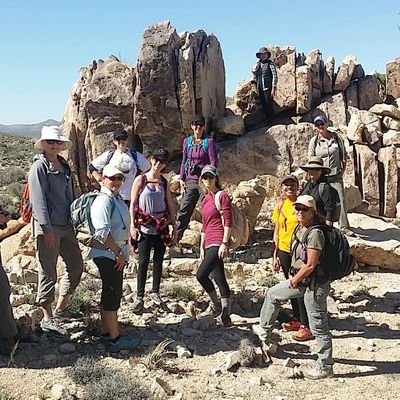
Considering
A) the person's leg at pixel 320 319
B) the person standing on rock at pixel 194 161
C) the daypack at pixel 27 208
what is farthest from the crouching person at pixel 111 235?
the person standing on rock at pixel 194 161

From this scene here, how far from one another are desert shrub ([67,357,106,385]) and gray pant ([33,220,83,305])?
97cm

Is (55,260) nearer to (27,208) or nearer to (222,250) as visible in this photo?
(27,208)

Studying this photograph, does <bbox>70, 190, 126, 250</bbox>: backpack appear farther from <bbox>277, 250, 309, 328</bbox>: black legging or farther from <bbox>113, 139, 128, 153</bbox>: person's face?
<bbox>277, 250, 309, 328</bbox>: black legging

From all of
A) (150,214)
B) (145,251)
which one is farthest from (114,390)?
(150,214)

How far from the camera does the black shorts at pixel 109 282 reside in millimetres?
5984

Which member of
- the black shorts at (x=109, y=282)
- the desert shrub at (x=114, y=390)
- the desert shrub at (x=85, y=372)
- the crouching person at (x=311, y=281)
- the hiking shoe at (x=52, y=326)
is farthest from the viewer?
the hiking shoe at (x=52, y=326)

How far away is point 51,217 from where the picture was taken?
6168 mm

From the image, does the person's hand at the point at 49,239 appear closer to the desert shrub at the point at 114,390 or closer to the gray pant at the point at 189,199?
the desert shrub at the point at 114,390

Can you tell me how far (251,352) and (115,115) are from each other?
28.0 feet

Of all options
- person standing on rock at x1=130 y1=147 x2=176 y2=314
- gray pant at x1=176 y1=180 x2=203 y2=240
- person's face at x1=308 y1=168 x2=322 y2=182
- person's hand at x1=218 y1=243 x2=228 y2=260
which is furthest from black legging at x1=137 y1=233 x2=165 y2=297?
gray pant at x1=176 y1=180 x2=203 y2=240

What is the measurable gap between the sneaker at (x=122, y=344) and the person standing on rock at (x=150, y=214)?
99cm

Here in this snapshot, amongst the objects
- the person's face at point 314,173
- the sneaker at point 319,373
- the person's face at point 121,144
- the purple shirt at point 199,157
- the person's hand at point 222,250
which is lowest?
the sneaker at point 319,373

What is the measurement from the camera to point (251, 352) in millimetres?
6305

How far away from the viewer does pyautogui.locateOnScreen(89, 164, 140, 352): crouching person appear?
577cm
